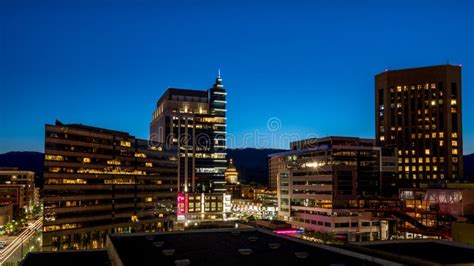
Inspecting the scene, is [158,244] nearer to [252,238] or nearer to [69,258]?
[252,238]

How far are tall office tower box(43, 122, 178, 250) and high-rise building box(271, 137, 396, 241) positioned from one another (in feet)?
149

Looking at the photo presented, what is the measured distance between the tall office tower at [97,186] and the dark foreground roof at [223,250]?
8075 centimetres

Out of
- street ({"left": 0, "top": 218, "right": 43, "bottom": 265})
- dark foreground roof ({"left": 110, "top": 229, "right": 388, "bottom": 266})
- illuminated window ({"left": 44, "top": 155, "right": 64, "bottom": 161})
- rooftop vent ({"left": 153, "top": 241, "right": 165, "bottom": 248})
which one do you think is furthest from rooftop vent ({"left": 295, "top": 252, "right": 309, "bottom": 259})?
illuminated window ({"left": 44, "top": 155, "right": 64, "bottom": 161})

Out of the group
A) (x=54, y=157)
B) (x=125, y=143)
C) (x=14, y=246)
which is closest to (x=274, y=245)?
(x=14, y=246)

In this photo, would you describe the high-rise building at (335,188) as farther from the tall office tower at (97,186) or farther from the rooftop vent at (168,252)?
the rooftop vent at (168,252)

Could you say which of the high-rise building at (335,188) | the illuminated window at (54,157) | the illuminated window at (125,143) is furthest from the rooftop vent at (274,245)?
the illuminated window at (125,143)

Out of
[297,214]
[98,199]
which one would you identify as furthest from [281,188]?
[98,199]

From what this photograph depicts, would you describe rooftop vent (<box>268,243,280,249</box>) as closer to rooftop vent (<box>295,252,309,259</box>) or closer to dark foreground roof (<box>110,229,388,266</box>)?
dark foreground roof (<box>110,229,388,266</box>)

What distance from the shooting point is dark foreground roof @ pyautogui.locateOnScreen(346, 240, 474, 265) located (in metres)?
40.2

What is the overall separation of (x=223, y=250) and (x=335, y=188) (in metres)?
107

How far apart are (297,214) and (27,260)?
12136 centimetres

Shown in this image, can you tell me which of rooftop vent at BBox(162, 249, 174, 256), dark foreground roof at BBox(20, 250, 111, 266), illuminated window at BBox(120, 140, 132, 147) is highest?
illuminated window at BBox(120, 140, 132, 147)

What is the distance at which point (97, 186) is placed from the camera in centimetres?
13938

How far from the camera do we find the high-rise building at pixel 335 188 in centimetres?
14200
